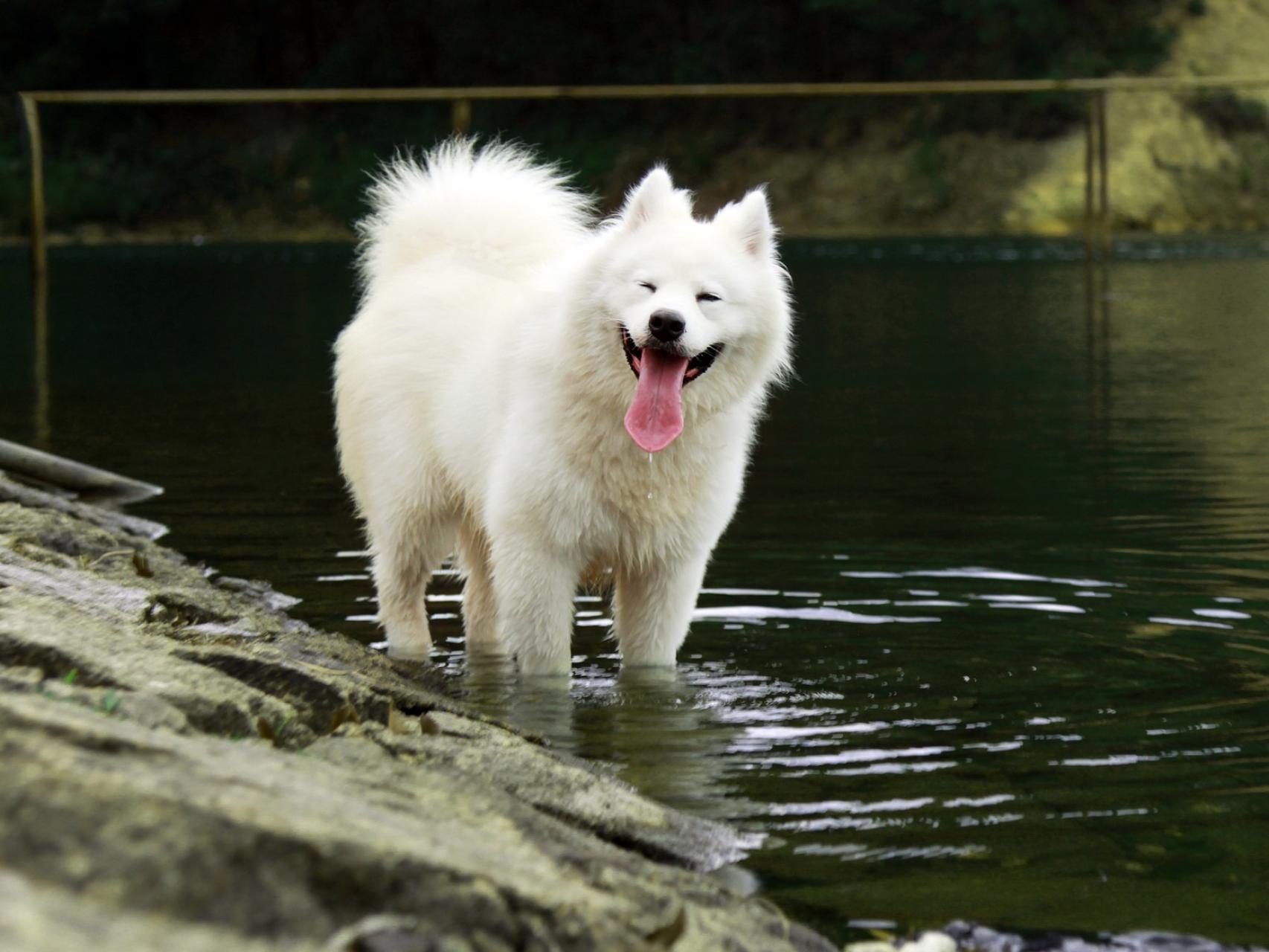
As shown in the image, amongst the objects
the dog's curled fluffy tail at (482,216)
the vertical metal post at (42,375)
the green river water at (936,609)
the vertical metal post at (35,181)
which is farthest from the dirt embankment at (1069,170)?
the dog's curled fluffy tail at (482,216)

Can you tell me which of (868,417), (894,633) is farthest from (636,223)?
(868,417)

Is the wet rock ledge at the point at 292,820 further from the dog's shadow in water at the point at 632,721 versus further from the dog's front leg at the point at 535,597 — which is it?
the dog's front leg at the point at 535,597

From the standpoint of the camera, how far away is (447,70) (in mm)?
42031

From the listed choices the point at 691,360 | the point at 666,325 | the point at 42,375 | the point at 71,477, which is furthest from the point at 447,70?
the point at 666,325

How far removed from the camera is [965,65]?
3766cm

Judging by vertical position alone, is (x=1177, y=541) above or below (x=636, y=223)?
→ below

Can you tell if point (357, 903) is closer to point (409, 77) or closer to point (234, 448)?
point (234, 448)

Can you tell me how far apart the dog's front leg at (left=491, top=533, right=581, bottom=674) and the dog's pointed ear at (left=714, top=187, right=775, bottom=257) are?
1.05 m

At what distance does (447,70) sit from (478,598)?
36982mm

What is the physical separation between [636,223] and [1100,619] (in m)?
2.27

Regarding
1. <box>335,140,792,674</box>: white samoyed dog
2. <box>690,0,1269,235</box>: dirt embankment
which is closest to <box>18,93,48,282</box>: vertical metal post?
<box>335,140,792,674</box>: white samoyed dog

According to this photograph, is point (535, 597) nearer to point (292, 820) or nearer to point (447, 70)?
point (292, 820)

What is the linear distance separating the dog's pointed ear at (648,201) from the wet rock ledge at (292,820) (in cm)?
152

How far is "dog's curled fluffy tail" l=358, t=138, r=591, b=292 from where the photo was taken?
257 inches
